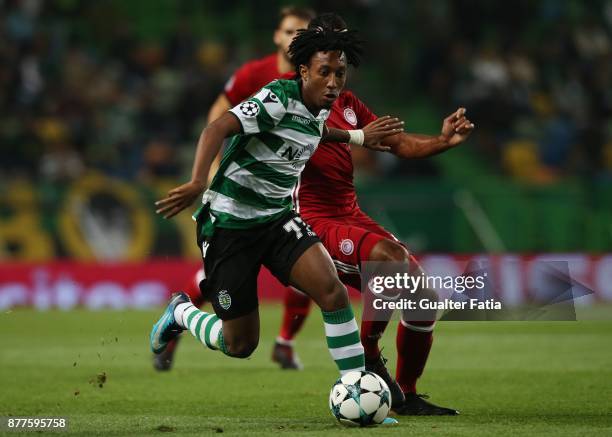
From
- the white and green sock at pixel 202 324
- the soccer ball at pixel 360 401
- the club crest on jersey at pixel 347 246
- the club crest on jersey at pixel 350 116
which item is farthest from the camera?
the club crest on jersey at pixel 350 116

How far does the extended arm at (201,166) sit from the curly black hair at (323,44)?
0.59m

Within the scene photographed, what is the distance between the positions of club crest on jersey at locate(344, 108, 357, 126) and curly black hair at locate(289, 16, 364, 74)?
3.09ft

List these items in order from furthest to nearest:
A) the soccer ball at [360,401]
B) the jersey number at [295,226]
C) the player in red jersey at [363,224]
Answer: the player in red jersey at [363,224] → the jersey number at [295,226] → the soccer ball at [360,401]

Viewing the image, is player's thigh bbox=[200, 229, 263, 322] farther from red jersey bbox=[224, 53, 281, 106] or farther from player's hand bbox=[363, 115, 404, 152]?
red jersey bbox=[224, 53, 281, 106]

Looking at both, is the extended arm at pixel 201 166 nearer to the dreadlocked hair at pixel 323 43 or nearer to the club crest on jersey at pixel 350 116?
the dreadlocked hair at pixel 323 43

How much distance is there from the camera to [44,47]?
1806 cm

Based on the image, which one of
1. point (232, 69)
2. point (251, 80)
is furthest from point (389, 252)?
point (232, 69)

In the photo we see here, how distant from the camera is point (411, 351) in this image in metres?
6.94

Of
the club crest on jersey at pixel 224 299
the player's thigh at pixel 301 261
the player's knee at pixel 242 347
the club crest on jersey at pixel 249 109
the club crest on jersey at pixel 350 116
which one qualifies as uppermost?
the club crest on jersey at pixel 350 116

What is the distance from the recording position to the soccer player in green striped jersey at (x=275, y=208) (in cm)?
617

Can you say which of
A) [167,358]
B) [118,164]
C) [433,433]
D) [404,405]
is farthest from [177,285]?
[433,433]

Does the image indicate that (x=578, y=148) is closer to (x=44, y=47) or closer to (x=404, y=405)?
(x=44, y=47)

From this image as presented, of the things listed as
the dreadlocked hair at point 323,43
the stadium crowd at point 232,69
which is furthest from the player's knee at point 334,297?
the stadium crowd at point 232,69

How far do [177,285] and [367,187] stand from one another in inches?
116
